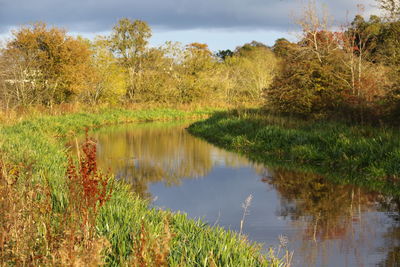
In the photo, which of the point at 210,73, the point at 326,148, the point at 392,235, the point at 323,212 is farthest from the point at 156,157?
the point at 210,73

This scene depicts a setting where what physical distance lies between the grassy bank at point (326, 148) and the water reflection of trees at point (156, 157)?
1.28 m

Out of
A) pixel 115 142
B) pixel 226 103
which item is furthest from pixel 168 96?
pixel 115 142

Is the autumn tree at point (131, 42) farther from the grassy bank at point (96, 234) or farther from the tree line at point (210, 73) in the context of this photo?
the grassy bank at point (96, 234)

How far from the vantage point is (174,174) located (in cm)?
1309

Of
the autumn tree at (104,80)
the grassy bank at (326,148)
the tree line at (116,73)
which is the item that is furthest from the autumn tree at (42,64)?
the grassy bank at (326,148)

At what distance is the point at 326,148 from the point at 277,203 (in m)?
5.42

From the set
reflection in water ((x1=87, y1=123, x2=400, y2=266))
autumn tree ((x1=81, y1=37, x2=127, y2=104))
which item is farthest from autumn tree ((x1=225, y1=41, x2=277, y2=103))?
reflection in water ((x1=87, y1=123, x2=400, y2=266))

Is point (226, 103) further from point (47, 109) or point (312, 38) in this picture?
point (312, 38)

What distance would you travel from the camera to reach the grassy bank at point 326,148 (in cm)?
1166

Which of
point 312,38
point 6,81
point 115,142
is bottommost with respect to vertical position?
point 115,142

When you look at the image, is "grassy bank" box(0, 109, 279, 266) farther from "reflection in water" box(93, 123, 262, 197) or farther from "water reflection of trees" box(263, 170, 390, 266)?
"reflection in water" box(93, 123, 262, 197)

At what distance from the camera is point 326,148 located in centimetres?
1423

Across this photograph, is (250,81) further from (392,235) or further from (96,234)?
(96,234)

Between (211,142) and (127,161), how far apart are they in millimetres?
6266
